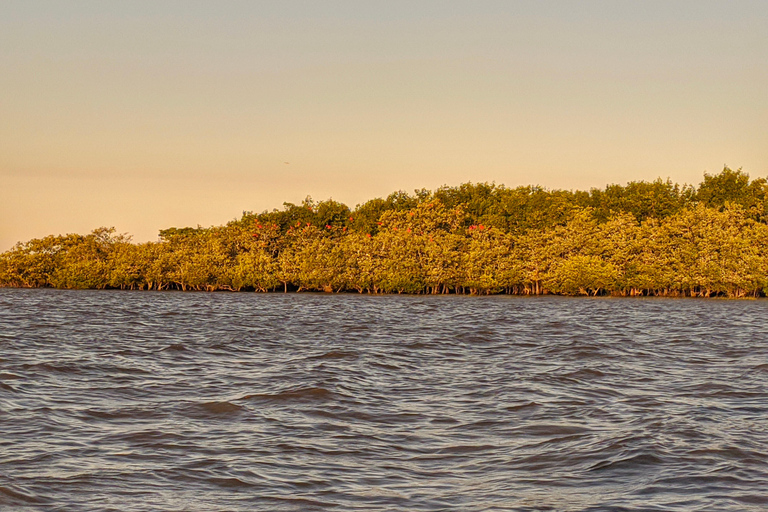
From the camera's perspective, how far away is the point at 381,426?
12312 millimetres

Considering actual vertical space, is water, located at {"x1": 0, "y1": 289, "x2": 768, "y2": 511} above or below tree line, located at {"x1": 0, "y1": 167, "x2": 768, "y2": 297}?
below

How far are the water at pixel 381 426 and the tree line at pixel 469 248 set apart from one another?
47.3m

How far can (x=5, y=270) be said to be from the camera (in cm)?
9062

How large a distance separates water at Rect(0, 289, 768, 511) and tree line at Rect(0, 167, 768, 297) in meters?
47.3

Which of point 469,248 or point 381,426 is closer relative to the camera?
point 381,426

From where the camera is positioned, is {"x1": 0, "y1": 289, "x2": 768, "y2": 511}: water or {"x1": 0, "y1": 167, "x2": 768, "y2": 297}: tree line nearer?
{"x1": 0, "y1": 289, "x2": 768, "y2": 511}: water

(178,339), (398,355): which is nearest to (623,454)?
(398,355)

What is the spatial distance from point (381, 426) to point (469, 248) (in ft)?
217

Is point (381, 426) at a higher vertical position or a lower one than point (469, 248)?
lower

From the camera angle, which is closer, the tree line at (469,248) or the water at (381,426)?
the water at (381,426)

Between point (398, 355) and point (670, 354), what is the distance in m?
7.67

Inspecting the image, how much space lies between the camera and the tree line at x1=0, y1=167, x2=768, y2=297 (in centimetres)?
7044

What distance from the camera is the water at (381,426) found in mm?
8695

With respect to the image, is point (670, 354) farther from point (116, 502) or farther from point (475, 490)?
point (116, 502)
